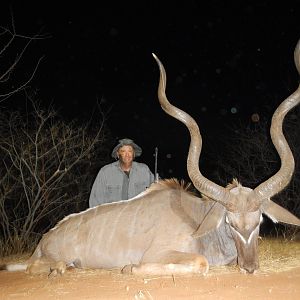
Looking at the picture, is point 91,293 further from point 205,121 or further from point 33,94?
point 205,121

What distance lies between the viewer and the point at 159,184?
5.01 m

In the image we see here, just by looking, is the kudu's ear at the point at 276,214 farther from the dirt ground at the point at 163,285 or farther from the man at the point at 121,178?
the man at the point at 121,178

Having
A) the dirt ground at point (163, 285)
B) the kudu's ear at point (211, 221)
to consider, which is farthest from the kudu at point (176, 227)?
the dirt ground at point (163, 285)

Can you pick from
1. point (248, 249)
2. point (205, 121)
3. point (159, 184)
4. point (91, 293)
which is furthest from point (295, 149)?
point (205, 121)

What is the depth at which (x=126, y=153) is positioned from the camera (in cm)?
567

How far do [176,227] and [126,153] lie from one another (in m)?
1.49

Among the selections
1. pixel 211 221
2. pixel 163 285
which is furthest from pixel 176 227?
pixel 163 285

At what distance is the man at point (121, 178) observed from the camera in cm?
571

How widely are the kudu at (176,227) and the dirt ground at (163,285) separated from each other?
172 millimetres

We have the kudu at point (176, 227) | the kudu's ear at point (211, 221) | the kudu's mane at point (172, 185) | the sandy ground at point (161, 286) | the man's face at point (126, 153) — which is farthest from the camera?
the man's face at point (126, 153)

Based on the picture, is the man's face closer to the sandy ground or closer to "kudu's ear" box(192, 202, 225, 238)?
"kudu's ear" box(192, 202, 225, 238)

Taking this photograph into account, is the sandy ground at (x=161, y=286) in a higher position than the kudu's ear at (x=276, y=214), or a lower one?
lower

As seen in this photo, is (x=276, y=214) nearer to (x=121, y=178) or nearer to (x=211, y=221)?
(x=211, y=221)

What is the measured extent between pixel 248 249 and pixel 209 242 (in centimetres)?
52
